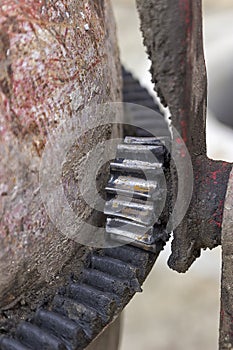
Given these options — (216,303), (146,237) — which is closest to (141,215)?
(146,237)

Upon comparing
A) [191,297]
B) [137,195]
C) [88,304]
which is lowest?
[191,297]


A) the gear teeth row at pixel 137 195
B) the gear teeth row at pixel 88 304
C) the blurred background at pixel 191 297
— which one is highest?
the gear teeth row at pixel 137 195

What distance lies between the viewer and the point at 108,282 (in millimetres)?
741

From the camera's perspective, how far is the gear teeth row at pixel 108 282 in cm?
69

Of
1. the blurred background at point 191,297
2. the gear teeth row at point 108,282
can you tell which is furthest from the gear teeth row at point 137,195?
the blurred background at point 191,297

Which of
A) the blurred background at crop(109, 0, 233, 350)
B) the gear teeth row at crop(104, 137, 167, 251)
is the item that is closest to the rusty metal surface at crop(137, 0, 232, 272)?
the gear teeth row at crop(104, 137, 167, 251)

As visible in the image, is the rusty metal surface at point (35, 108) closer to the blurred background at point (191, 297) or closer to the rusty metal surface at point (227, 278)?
the rusty metal surface at point (227, 278)

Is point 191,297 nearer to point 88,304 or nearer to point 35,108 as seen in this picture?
point 88,304

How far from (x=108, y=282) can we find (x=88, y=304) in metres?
0.04

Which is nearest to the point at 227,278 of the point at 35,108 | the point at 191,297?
the point at 35,108

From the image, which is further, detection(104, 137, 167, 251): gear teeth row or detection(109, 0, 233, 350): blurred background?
detection(109, 0, 233, 350): blurred background

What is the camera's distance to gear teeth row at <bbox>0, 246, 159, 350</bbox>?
68 centimetres

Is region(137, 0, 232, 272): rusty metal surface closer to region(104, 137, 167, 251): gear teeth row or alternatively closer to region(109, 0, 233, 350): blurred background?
region(104, 137, 167, 251): gear teeth row

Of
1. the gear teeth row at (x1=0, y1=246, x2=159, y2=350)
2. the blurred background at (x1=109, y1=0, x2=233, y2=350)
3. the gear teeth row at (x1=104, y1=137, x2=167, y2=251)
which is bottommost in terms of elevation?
the blurred background at (x1=109, y1=0, x2=233, y2=350)
